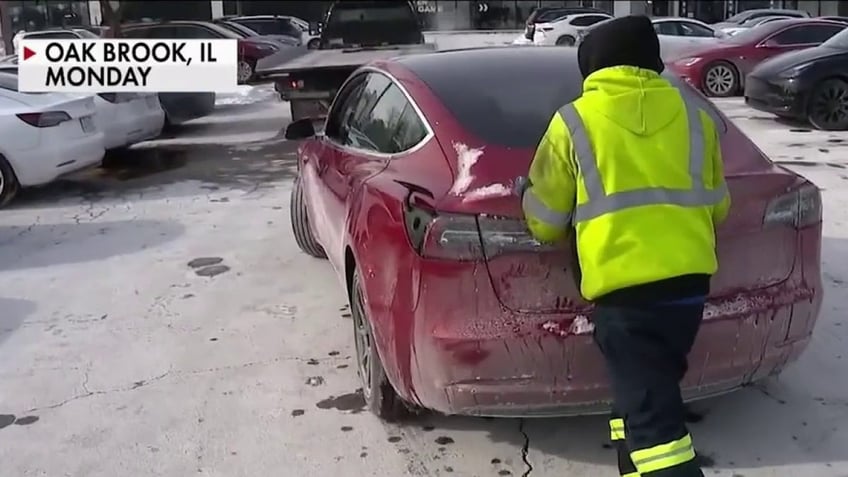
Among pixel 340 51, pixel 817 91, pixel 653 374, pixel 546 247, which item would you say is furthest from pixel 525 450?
pixel 340 51

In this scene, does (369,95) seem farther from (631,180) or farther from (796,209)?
(631,180)

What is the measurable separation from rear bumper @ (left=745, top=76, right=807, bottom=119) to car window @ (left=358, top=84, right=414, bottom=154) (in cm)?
879

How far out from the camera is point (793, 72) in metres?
12.2

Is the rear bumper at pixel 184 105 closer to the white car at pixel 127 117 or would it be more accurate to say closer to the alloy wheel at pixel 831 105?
the white car at pixel 127 117

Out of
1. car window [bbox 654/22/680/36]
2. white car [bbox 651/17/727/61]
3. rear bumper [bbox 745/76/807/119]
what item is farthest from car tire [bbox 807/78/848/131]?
car window [bbox 654/22/680/36]

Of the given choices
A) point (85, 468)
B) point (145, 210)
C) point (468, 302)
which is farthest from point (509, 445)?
point (145, 210)

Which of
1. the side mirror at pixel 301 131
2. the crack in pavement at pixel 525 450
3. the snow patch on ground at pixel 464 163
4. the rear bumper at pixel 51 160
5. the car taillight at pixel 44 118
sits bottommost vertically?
the crack in pavement at pixel 525 450

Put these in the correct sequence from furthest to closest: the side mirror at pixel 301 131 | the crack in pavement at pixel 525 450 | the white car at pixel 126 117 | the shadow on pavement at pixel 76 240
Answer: the white car at pixel 126 117 < the shadow on pavement at pixel 76 240 < the side mirror at pixel 301 131 < the crack in pavement at pixel 525 450

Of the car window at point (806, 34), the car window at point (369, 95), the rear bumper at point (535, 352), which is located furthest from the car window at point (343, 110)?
the car window at point (806, 34)

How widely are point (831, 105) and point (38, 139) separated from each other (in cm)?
923

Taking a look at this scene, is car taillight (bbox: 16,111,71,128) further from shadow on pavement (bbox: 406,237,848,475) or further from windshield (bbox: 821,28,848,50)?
windshield (bbox: 821,28,848,50)

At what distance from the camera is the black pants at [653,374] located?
290cm

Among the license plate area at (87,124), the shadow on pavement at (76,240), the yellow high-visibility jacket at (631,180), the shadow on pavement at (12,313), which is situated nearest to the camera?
the yellow high-visibility jacket at (631,180)

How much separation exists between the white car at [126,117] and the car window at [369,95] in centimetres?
584
